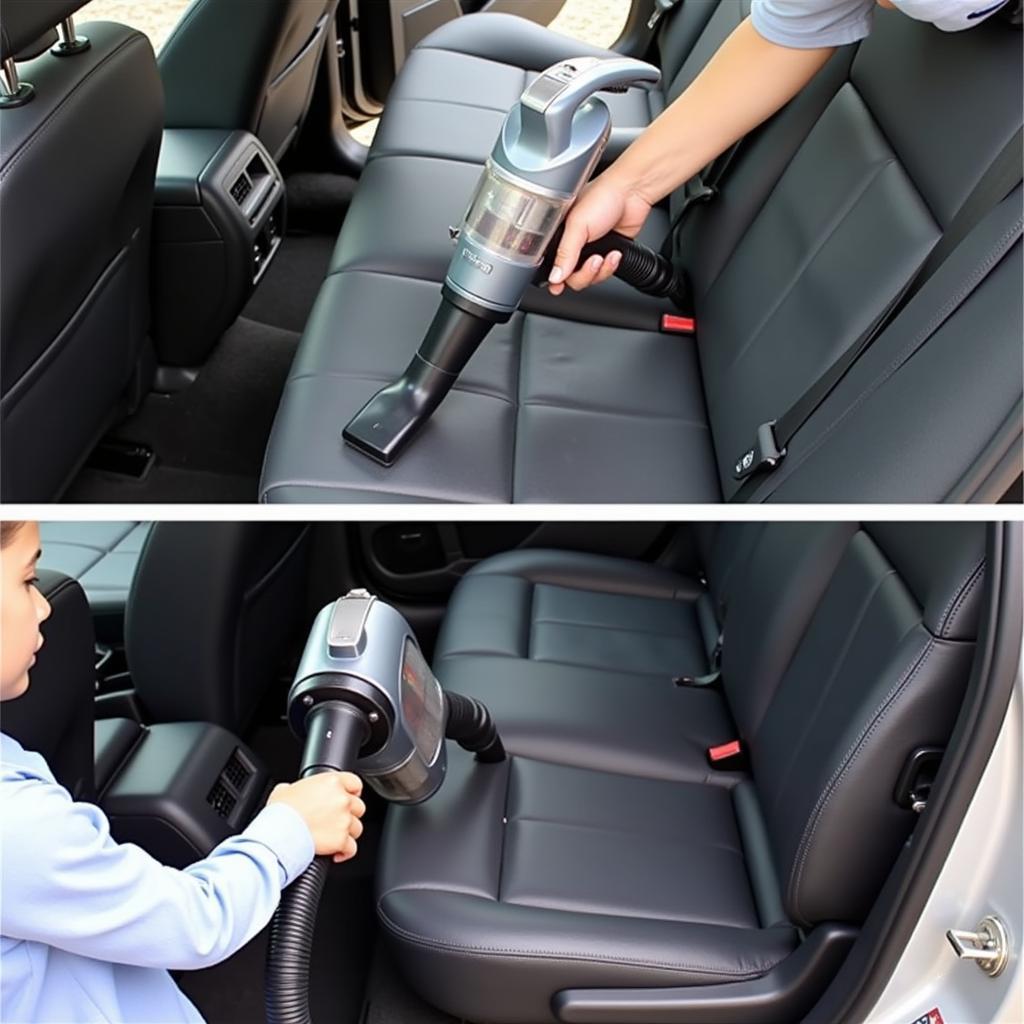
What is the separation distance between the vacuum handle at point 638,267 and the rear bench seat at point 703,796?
38 centimetres

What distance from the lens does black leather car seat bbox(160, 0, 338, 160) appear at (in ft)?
5.96

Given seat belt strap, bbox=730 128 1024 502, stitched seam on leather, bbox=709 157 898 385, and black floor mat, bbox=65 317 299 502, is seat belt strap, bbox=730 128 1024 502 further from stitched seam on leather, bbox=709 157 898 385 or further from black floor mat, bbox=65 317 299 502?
black floor mat, bbox=65 317 299 502

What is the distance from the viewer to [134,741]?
131cm

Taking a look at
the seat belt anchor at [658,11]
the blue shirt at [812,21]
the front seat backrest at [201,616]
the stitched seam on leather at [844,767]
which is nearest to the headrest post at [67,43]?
the front seat backrest at [201,616]

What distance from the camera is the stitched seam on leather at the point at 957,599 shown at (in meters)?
0.99

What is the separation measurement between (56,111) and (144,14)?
49 centimetres

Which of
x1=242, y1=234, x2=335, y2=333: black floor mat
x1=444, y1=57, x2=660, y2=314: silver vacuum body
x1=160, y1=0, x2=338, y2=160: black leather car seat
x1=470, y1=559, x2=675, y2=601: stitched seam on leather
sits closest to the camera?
x1=444, y1=57, x2=660, y2=314: silver vacuum body

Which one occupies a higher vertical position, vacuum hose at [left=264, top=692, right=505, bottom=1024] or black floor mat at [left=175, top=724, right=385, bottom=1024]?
vacuum hose at [left=264, top=692, right=505, bottom=1024]

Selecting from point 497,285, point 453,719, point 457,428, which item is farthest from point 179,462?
point 453,719

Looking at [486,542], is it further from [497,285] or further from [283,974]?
[283,974]

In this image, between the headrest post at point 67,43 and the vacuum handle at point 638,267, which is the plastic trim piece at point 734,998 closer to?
the vacuum handle at point 638,267

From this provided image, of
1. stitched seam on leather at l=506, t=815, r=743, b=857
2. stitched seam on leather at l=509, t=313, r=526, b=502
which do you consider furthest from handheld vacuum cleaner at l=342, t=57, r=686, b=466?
stitched seam on leather at l=506, t=815, r=743, b=857

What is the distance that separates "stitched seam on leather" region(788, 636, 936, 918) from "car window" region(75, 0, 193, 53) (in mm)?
1135

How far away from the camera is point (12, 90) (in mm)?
1308
